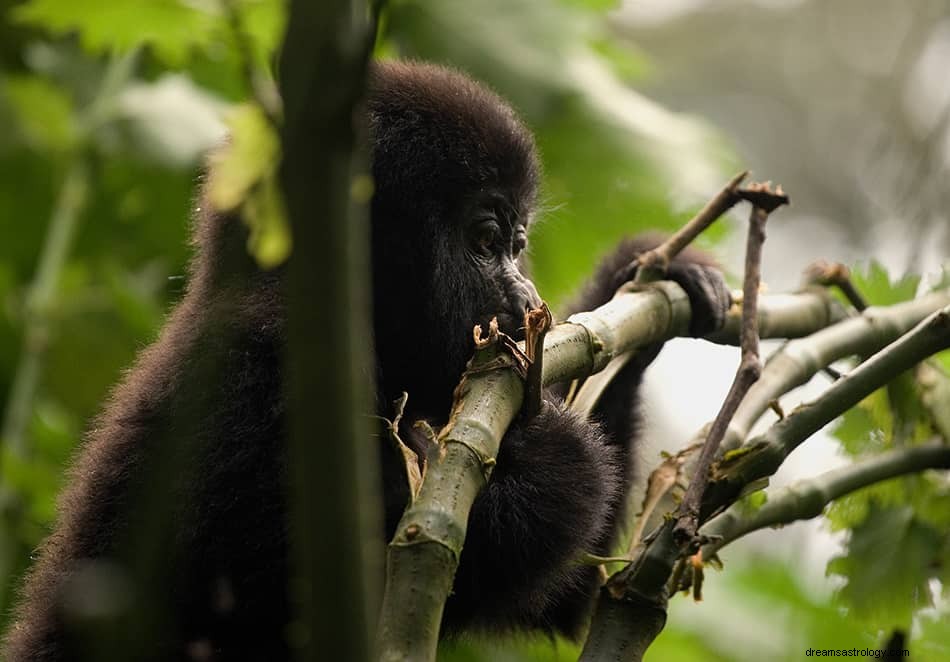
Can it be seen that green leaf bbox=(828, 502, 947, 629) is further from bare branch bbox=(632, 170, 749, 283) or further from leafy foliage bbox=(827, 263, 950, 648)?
bare branch bbox=(632, 170, 749, 283)

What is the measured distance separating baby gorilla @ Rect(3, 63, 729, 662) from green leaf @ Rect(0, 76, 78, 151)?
2217 mm

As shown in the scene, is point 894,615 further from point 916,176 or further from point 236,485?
point 236,485

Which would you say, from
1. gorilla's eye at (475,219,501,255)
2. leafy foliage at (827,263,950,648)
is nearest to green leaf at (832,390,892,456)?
leafy foliage at (827,263,950,648)

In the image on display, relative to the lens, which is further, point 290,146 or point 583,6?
point 583,6

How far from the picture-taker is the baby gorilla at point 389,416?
3203 millimetres

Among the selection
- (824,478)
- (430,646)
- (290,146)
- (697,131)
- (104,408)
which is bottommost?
(104,408)

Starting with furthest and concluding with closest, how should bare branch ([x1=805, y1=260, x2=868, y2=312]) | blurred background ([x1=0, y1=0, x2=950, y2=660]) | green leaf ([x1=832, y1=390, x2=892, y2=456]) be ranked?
blurred background ([x1=0, y1=0, x2=950, y2=660]) < bare branch ([x1=805, y1=260, x2=868, y2=312]) < green leaf ([x1=832, y1=390, x2=892, y2=456])

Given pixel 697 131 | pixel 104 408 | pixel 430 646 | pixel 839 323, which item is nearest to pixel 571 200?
pixel 697 131

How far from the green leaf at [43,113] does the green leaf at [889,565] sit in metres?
3.90

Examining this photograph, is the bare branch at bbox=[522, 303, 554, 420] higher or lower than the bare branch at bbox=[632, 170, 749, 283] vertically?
lower

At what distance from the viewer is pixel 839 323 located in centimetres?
366

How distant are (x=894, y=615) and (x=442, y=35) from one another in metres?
2.95

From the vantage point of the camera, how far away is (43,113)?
18.6 ft

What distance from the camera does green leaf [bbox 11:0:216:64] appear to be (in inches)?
196
